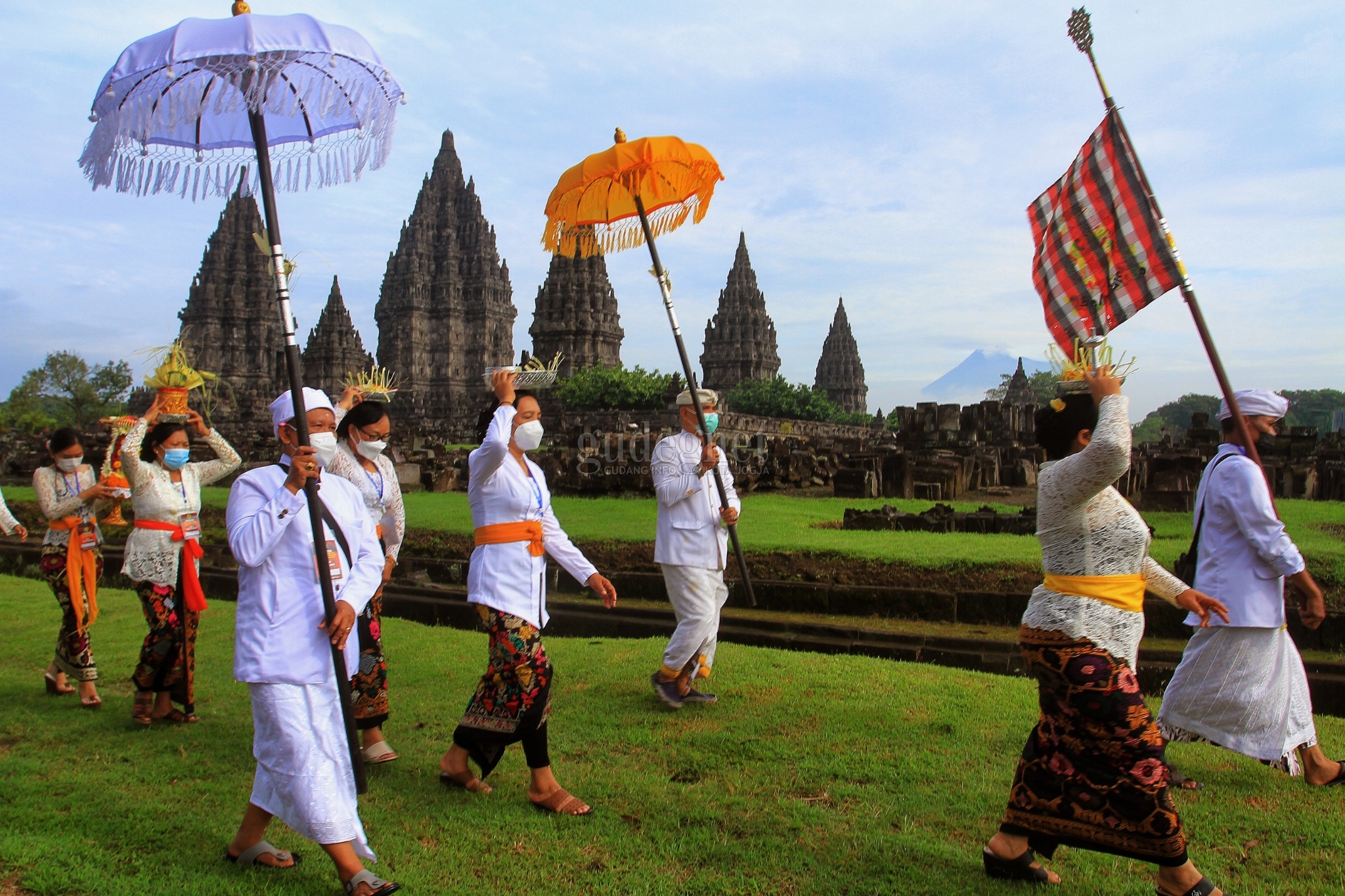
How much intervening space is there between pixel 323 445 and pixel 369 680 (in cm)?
155

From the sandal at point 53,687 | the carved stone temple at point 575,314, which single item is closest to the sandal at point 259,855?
the sandal at point 53,687

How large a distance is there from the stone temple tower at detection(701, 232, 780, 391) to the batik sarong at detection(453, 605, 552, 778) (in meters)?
60.7

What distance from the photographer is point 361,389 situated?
17.6ft

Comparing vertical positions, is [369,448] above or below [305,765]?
above

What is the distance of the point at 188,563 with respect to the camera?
5.07m

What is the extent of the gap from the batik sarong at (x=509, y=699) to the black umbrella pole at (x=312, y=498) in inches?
27.3

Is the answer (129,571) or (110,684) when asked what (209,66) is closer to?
(129,571)

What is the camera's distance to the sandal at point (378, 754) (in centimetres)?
419

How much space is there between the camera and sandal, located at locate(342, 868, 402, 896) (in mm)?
2756

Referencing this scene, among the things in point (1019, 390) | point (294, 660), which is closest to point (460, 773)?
point (294, 660)

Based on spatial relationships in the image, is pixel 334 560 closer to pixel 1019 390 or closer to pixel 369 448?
pixel 369 448

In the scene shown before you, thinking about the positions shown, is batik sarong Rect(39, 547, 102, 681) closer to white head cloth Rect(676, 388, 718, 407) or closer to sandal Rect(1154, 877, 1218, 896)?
white head cloth Rect(676, 388, 718, 407)

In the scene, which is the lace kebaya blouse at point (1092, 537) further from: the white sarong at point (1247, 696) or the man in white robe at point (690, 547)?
the man in white robe at point (690, 547)

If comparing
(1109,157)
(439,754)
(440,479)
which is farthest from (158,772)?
(440,479)
